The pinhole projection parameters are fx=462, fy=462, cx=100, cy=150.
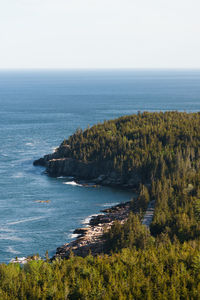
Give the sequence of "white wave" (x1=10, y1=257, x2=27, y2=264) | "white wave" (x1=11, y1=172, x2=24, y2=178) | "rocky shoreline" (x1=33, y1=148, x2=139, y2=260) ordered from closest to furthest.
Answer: "white wave" (x1=10, y1=257, x2=27, y2=264) → "rocky shoreline" (x1=33, y1=148, x2=139, y2=260) → "white wave" (x1=11, y1=172, x2=24, y2=178)

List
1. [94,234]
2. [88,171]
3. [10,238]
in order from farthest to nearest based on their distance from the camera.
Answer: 1. [88,171]
2. [10,238]
3. [94,234]

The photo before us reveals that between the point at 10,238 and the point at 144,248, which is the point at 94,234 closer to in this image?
the point at 144,248

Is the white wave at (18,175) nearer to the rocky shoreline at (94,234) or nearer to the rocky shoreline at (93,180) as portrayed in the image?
the rocky shoreline at (93,180)

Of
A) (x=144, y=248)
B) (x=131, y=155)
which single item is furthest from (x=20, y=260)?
(x=131, y=155)

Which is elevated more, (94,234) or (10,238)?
(94,234)

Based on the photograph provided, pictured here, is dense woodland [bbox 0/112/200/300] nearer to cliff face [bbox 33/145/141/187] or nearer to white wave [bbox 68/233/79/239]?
cliff face [bbox 33/145/141/187]

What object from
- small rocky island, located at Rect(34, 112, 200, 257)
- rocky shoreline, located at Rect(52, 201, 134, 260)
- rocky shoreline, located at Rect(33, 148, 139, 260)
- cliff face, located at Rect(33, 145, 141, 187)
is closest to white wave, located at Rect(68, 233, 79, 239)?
rocky shoreline, located at Rect(52, 201, 134, 260)

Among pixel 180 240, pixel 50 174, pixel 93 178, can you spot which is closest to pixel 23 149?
pixel 50 174
